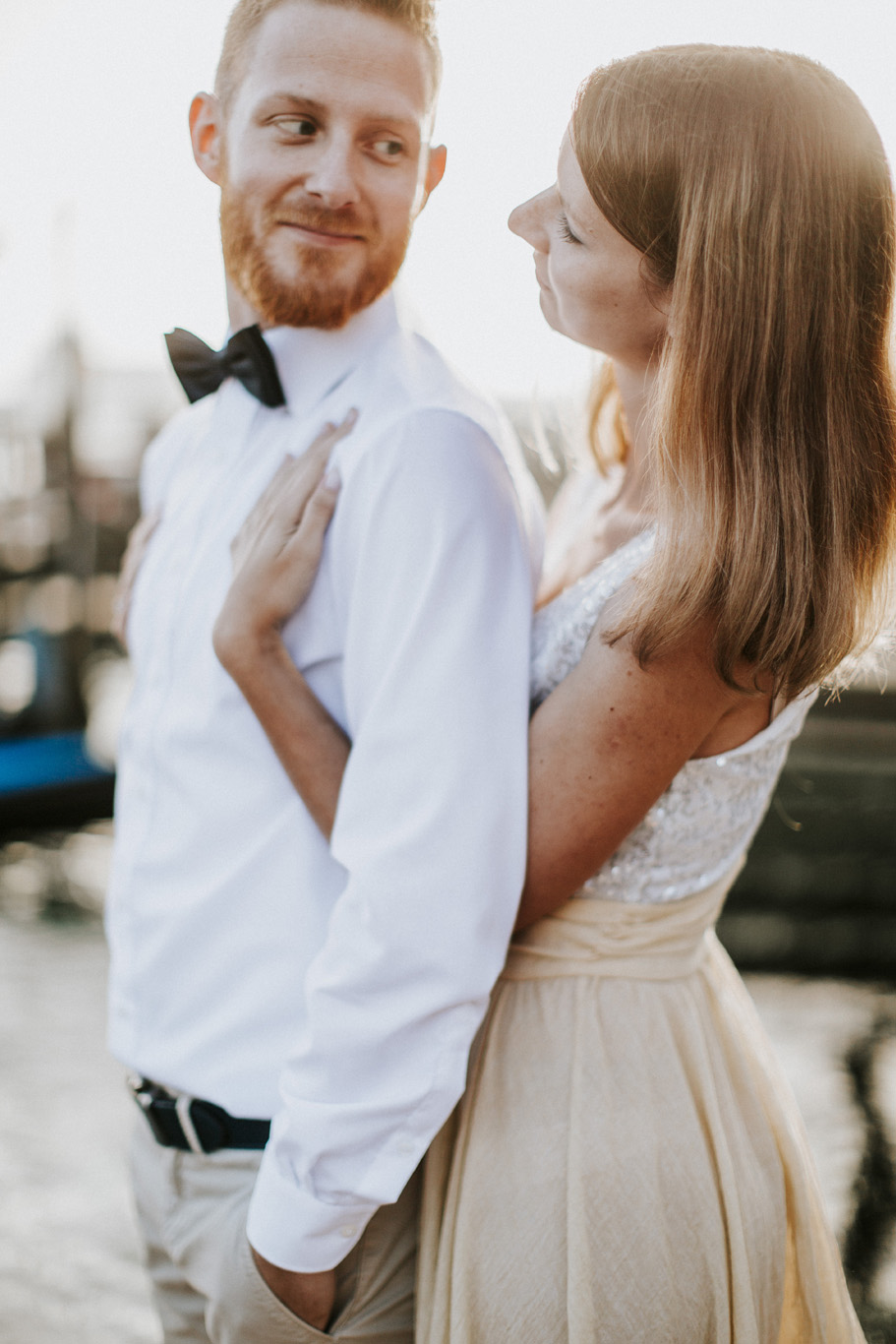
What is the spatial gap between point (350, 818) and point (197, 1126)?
43 cm

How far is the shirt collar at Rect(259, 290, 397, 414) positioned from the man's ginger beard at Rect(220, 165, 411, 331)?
0.07 ft

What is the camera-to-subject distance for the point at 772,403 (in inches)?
42.2

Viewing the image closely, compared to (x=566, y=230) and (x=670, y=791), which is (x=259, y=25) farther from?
(x=670, y=791)

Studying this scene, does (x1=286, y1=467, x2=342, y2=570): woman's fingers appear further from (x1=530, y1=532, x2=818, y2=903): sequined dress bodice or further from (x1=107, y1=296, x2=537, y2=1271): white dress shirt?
(x1=530, y1=532, x2=818, y2=903): sequined dress bodice

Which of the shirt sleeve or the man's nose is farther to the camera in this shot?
the man's nose

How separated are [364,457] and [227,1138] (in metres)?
0.76

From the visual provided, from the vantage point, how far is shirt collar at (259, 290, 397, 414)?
4.29 ft

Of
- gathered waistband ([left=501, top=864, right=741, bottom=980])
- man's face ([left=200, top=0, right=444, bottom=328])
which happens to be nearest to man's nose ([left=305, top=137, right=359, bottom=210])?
man's face ([left=200, top=0, right=444, bottom=328])

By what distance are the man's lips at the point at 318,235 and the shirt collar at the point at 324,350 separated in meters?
0.09

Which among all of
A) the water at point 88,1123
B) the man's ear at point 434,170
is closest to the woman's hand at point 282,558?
the man's ear at point 434,170

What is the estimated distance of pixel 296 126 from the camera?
3.98 feet

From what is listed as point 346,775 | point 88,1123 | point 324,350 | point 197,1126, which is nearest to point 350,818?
point 346,775

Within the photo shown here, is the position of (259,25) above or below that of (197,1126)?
above

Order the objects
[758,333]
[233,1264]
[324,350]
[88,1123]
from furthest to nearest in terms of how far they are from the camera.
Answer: [88,1123] < [324,350] < [233,1264] < [758,333]
